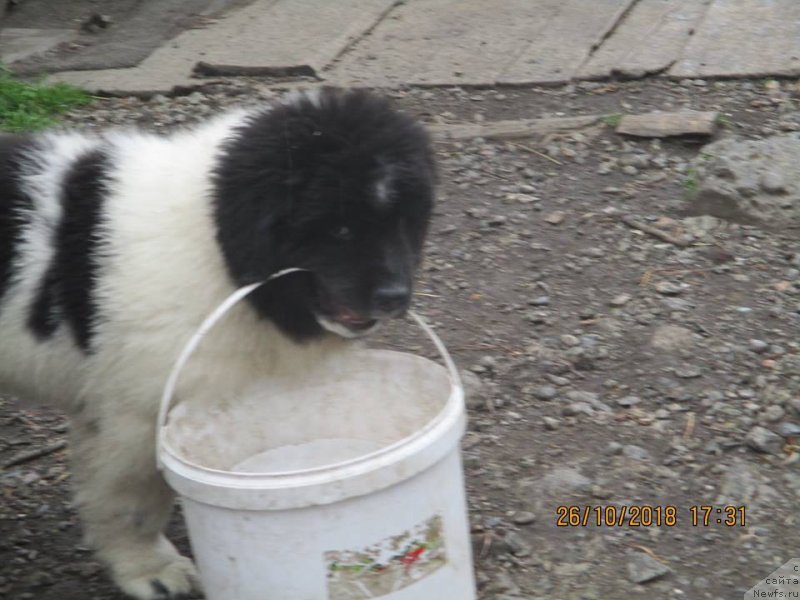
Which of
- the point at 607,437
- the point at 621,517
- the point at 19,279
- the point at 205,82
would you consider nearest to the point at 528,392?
the point at 607,437

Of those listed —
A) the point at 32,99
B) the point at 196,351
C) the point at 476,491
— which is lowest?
the point at 476,491

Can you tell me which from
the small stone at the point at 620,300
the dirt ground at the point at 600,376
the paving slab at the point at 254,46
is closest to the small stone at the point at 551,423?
the dirt ground at the point at 600,376

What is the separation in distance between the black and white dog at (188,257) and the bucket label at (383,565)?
52 cm

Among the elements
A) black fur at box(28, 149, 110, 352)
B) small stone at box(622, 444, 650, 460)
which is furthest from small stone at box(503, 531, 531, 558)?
black fur at box(28, 149, 110, 352)

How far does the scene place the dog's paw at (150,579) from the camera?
10.5ft

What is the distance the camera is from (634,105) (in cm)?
562

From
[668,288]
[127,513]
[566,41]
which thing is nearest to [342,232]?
[127,513]

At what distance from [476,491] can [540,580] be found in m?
0.42

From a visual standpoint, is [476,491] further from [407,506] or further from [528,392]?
[407,506]

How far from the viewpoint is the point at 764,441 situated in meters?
3.59

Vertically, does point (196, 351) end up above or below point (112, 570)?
above

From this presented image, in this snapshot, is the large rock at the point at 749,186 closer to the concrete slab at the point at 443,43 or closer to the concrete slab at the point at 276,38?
the concrete slab at the point at 443,43

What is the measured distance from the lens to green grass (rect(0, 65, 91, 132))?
5695mm

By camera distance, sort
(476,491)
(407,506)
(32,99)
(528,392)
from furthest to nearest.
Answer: (32,99) → (528,392) → (476,491) → (407,506)
